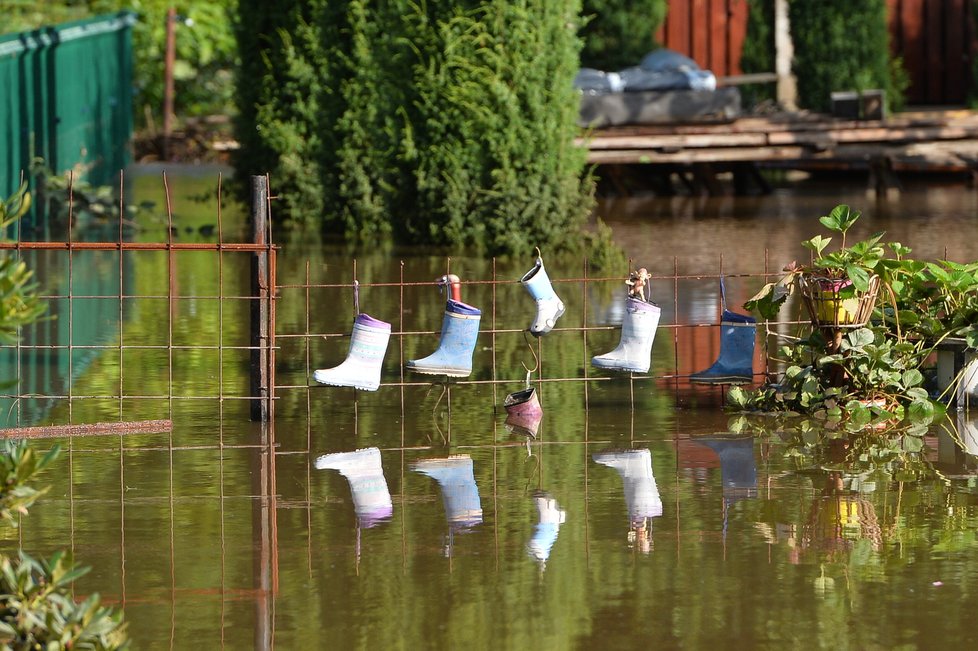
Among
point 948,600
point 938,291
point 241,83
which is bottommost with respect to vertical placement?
point 948,600

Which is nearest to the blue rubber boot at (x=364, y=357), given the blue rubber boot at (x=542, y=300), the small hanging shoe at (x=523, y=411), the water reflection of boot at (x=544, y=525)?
the small hanging shoe at (x=523, y=411)

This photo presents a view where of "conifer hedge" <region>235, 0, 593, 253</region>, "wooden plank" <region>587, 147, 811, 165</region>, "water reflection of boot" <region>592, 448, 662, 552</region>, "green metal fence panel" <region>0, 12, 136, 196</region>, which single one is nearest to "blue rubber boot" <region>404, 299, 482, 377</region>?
"water reflection of boot" <region>592, 448, 662, 552</region>

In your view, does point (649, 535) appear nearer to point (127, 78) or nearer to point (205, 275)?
point (205, 275)

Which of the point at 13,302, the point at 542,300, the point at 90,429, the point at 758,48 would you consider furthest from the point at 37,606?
the point at 758,48

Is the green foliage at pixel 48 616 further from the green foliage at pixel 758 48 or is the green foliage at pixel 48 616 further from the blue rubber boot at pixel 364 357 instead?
the green foliage at pixel 758 48

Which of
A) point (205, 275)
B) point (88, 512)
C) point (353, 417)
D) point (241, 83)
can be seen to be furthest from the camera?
point (241, 83)

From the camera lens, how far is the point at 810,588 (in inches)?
233

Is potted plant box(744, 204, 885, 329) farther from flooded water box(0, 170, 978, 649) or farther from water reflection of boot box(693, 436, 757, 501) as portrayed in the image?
water reflection of boot box(693, 436, 757, 501)

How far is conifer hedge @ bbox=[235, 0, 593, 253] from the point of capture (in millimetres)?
15125

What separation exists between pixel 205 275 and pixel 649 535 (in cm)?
897

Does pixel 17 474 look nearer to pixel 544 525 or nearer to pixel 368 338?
pixel 544 525

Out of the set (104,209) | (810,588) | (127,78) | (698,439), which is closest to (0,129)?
(104,209)

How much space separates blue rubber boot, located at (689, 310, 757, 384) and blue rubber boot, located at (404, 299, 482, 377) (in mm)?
1283

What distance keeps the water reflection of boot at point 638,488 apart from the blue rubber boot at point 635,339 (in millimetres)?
888
